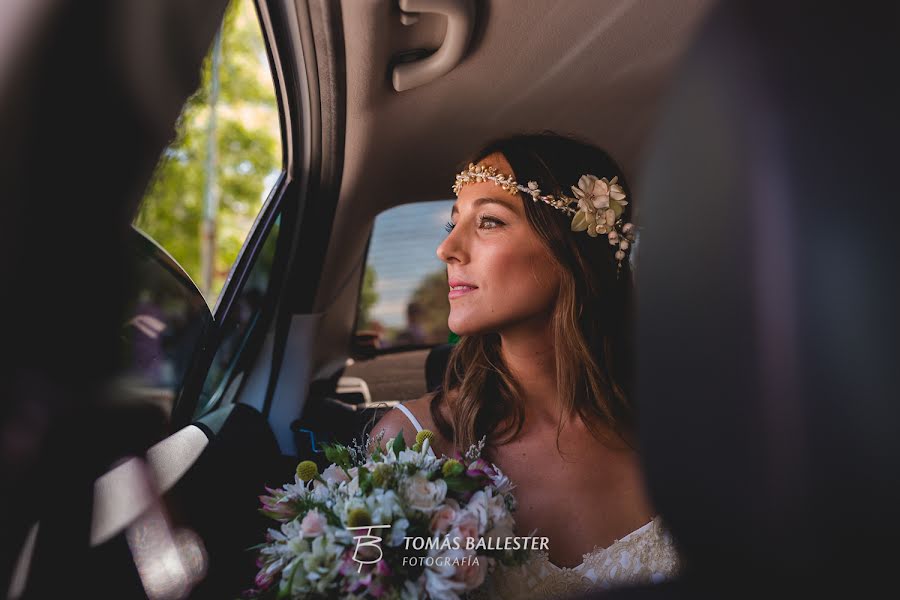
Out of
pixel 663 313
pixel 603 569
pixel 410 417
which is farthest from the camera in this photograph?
pixel 410 417

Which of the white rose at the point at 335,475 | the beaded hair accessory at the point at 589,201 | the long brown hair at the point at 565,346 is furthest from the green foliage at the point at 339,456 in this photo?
the beaded hair accessory at the point at 589,201

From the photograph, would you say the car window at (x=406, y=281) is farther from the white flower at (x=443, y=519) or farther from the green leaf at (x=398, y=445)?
the white flower at (x=443, y=519)

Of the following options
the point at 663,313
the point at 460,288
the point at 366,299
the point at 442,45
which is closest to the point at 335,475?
the point at 460,288

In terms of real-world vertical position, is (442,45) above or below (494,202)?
above

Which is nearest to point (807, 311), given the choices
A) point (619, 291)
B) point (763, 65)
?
point (763, 65)

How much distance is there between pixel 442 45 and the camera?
91.4 inches

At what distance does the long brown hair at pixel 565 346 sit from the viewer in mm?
2277

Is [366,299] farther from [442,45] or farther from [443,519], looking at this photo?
[443,519]

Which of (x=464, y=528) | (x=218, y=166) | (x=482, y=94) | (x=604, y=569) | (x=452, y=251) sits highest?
(x=482, y=94)

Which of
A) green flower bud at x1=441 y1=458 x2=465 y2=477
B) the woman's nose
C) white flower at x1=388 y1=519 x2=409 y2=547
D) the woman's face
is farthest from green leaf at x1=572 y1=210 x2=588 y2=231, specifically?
white flower at x1=388 y1=519 x2=409 y2=547

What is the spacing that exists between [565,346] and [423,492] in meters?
0.97

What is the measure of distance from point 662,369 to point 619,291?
1886mm

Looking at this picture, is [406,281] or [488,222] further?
[406,281]

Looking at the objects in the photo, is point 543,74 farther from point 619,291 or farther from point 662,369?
point 662,369
